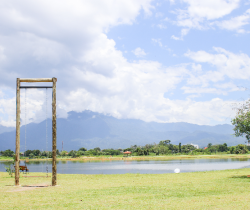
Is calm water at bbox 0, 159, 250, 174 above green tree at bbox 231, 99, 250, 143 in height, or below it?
below

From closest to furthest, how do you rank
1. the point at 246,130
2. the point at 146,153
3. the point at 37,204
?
the point at 37,204 < the point at 246,130 < the point at 146,153

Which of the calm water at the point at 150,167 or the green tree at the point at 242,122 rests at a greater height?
the green tree at the point at 242,122

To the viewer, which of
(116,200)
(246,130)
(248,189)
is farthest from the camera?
(246,130)

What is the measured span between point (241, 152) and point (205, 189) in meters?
131

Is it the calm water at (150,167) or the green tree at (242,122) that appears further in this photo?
the calm water at (150,167)

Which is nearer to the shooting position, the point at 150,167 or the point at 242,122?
the point at 242,122

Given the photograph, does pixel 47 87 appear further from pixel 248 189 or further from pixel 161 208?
pixel 248 189

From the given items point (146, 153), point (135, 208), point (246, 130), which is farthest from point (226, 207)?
point (146, 153)

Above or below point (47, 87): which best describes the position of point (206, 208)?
below

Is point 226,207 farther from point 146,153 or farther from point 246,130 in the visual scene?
point 146,153

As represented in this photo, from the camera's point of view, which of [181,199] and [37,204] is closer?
[37,204]

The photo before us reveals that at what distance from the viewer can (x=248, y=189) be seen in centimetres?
1439

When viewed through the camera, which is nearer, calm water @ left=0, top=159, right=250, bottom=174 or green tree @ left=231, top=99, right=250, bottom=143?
green tree @ left=231, top=99, right=250, bottom=143

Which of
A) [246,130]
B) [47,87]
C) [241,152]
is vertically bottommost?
[241,152]
